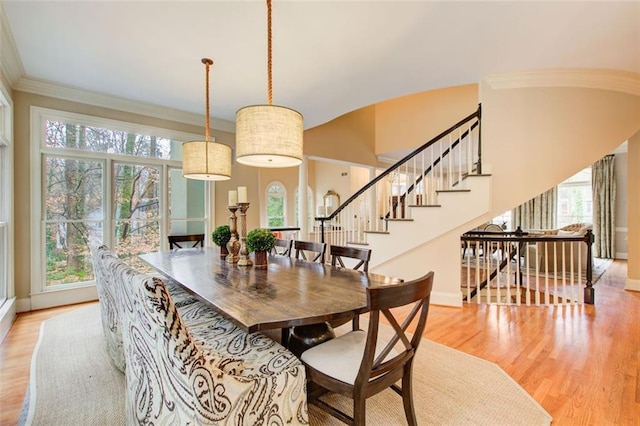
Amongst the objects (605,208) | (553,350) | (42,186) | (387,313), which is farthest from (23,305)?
(605,208)

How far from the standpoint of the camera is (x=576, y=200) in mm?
8391

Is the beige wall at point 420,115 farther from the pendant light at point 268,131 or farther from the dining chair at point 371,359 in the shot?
the dining chair at point 371,359

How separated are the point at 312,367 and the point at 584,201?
10234 millimetres

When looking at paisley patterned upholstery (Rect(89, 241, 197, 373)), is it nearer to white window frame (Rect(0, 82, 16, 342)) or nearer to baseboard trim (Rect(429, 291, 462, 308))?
white window frame (Rect(0, 82, 16, 342))

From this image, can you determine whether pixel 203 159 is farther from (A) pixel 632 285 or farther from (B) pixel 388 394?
(A) pixel 632 285

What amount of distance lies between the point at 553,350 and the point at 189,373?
9.54 ft

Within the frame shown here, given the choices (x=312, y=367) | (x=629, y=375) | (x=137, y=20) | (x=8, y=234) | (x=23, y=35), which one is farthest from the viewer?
(x=8, y=234)

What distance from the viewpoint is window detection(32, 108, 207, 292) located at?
3.53m

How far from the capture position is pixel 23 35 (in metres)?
2.51

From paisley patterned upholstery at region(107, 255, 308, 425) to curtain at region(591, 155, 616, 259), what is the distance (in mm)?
9287

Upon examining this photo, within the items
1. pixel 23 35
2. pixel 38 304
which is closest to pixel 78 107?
pixel 23 35

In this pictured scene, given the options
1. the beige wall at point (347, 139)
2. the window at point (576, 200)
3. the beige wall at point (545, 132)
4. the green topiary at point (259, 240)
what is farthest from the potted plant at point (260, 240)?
the window at point (576, 200)

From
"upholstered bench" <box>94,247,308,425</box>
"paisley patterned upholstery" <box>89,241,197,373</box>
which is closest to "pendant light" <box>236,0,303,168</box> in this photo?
"upholstered bench" <box>94,247,308,425</box>

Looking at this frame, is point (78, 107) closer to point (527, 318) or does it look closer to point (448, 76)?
point (448, 76)
